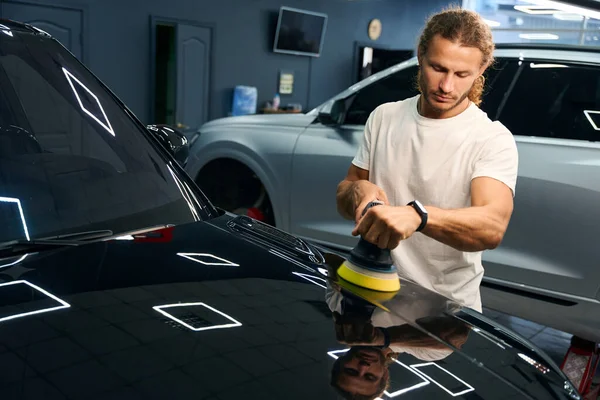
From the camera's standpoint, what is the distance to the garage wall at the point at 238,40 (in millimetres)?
7309

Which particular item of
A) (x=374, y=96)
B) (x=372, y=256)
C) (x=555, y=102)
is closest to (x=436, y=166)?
(x=372, y=256)

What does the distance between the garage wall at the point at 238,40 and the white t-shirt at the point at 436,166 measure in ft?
11.6

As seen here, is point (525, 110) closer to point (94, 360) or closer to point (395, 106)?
point (395, 106)

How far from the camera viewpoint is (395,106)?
188cm

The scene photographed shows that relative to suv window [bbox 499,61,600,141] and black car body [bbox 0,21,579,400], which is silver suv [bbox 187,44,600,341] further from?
black car body [bbox 0,21,579,400]

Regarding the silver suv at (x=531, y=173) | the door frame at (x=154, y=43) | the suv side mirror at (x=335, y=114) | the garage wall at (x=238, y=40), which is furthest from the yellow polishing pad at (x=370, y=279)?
the door frame at (x=154, y=43)

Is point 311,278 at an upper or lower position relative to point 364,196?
lower

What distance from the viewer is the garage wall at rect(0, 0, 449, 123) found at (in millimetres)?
7309

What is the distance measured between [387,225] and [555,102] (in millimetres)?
2138

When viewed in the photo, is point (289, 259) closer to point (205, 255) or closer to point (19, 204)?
point (205, 255)

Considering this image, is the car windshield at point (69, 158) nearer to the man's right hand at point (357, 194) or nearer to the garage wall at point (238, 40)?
the man's right hand at point (357, 194)

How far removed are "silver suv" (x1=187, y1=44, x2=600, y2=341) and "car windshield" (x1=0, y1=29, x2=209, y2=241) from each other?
1.83 metres

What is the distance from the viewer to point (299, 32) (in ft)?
31.8

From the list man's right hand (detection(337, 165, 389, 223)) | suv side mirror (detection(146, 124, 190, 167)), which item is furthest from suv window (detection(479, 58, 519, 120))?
suv side mirror (detection(146, 124, 190, 167))
